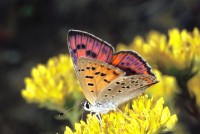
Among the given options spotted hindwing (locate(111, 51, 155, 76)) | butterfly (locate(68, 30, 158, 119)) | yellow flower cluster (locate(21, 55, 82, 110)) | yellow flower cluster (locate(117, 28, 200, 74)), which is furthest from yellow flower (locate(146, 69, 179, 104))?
spotted hindwing (locate(111, 51, 155, 76))

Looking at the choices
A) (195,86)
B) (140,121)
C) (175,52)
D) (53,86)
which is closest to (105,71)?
(140,121)

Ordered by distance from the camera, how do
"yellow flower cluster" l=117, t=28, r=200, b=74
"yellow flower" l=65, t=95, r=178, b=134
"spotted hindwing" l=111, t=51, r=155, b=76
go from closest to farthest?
"yellow flower" l=65, t=95, r=178, b=134 < "spotted hindwing" l=111, t=51, r=155, b=76 < "yellow flower cluster" l=117, t=28, r=200, b=74

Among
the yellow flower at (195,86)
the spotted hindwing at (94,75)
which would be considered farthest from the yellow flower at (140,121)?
the yellow flower at (195,86)

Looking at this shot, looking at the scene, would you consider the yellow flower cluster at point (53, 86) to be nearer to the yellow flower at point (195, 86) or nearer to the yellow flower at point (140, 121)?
the yellow flower at point (195, 86)

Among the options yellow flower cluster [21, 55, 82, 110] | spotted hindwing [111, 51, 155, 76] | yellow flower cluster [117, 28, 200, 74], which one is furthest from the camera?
yellow flower cluster [21, 55, 82, 110]

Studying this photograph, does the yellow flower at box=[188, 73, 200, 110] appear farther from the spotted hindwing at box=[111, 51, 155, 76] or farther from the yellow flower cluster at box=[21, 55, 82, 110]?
the spotted hindwing at box=[111, 51, 155, 76]

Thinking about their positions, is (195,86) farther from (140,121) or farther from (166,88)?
(140,121)
